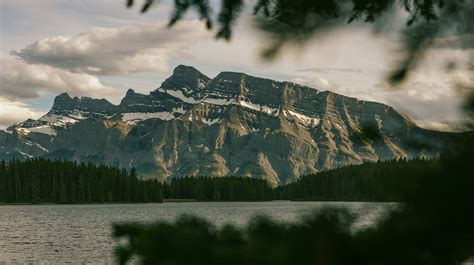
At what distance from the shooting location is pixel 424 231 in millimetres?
3740

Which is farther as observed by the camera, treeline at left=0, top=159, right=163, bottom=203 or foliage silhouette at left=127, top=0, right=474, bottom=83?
treeline at left=0, top=159, right=163, bottom=203

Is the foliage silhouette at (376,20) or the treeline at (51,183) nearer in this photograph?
the foliage silhouette at (376,20)

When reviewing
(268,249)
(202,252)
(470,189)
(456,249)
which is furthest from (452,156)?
(202,252)

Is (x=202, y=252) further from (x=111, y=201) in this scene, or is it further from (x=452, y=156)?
(x=111, y=201)

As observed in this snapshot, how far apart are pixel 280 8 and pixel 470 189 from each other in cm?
225

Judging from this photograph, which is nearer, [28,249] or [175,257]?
[175,257]

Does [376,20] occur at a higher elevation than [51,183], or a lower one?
lower

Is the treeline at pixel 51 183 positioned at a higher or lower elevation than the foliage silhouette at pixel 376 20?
higher

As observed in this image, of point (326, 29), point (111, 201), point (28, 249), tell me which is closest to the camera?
point (326, 29)

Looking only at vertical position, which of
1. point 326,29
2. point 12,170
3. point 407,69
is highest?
Result: point 12,170

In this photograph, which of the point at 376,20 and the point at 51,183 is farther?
the point at 51,183

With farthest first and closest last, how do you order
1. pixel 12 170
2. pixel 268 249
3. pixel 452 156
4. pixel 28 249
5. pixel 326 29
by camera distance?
pixel 12 170, pixel 28 249, pixel 326 29, pixel 452 156, pixel 268 249

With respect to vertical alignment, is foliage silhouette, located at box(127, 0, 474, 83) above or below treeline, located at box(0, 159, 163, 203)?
below

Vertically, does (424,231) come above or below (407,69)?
below
